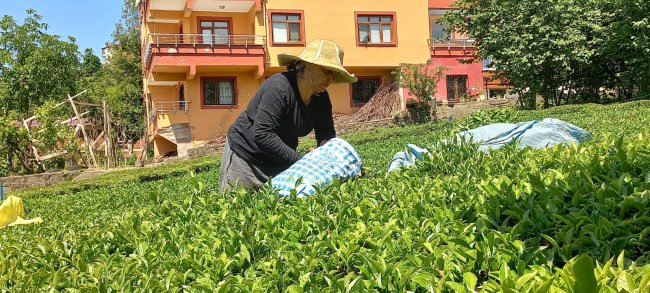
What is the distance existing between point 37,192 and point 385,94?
47.5 ft

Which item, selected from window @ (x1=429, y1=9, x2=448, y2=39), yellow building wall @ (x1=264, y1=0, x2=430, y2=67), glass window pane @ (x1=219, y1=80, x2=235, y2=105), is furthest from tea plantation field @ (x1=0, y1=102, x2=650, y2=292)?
window @ (x1=429, y1=9, x2=448, y2=39)

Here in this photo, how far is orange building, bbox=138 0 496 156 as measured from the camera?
936 inches

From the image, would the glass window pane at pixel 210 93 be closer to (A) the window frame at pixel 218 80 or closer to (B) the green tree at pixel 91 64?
(A) the window frame at pixel 218 80

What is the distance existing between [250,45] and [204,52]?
6.03 ft

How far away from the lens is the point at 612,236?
196cm

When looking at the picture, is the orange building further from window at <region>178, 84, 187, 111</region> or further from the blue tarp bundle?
the blue tarp bundle

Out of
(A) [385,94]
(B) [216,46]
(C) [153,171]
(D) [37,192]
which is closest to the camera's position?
(D) [37,192]

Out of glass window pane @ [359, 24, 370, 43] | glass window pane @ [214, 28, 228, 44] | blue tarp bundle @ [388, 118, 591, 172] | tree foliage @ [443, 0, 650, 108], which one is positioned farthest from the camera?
glass window pane @ [359, 24, 370, 43]

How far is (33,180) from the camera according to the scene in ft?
65.4

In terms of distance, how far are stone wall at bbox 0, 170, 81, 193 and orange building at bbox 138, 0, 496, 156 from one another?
4.90 meters

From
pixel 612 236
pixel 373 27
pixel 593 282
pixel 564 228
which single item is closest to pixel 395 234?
pixel 564 228

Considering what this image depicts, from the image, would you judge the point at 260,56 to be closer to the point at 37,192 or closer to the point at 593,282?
the point at 37,192

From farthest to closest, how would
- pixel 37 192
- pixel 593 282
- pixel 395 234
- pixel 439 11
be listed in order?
pixel 439 11
pixel 37 192
pixel 395 234
pixel 593 282

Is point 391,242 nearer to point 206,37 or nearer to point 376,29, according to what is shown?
point 206,37
